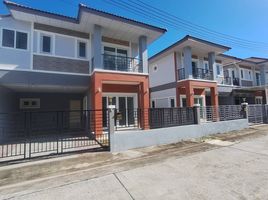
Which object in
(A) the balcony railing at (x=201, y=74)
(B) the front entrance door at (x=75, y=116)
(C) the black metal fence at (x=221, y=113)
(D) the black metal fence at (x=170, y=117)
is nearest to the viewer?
(D) the black metal fence at (x=170, y=117)

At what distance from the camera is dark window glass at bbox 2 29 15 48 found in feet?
31.1

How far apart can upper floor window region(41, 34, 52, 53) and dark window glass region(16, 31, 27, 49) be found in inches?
34.1

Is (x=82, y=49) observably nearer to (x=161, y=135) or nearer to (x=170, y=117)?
(x=170, y=117)

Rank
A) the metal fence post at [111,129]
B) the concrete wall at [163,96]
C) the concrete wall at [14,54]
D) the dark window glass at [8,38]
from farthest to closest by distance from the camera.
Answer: the concrete wall at [163,96] < the dark window glass at [8,38] < the concrete wall at [14,54] < the metal fence post at [111,129]

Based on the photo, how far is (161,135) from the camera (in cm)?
903

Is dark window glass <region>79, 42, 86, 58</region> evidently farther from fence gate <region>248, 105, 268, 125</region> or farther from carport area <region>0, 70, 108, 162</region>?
fence gate <region>248, 105, 268, 125</region>

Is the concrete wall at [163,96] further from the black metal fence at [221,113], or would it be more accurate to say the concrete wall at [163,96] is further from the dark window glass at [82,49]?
the dark window glass at [82,49]

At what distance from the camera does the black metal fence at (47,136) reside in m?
7.18

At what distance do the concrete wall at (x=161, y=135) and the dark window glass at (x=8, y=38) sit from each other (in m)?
7.84

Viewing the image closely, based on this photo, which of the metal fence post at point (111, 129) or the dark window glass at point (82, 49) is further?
the dark window glass at point (82, 49)

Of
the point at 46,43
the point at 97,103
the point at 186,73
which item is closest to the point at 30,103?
the point at 46,43

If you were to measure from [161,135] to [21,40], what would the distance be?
9.49m

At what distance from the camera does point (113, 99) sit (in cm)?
1220

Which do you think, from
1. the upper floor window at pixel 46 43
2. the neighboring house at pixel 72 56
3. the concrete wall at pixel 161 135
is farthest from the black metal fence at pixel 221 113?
the upper floor window at pixel 46 43
